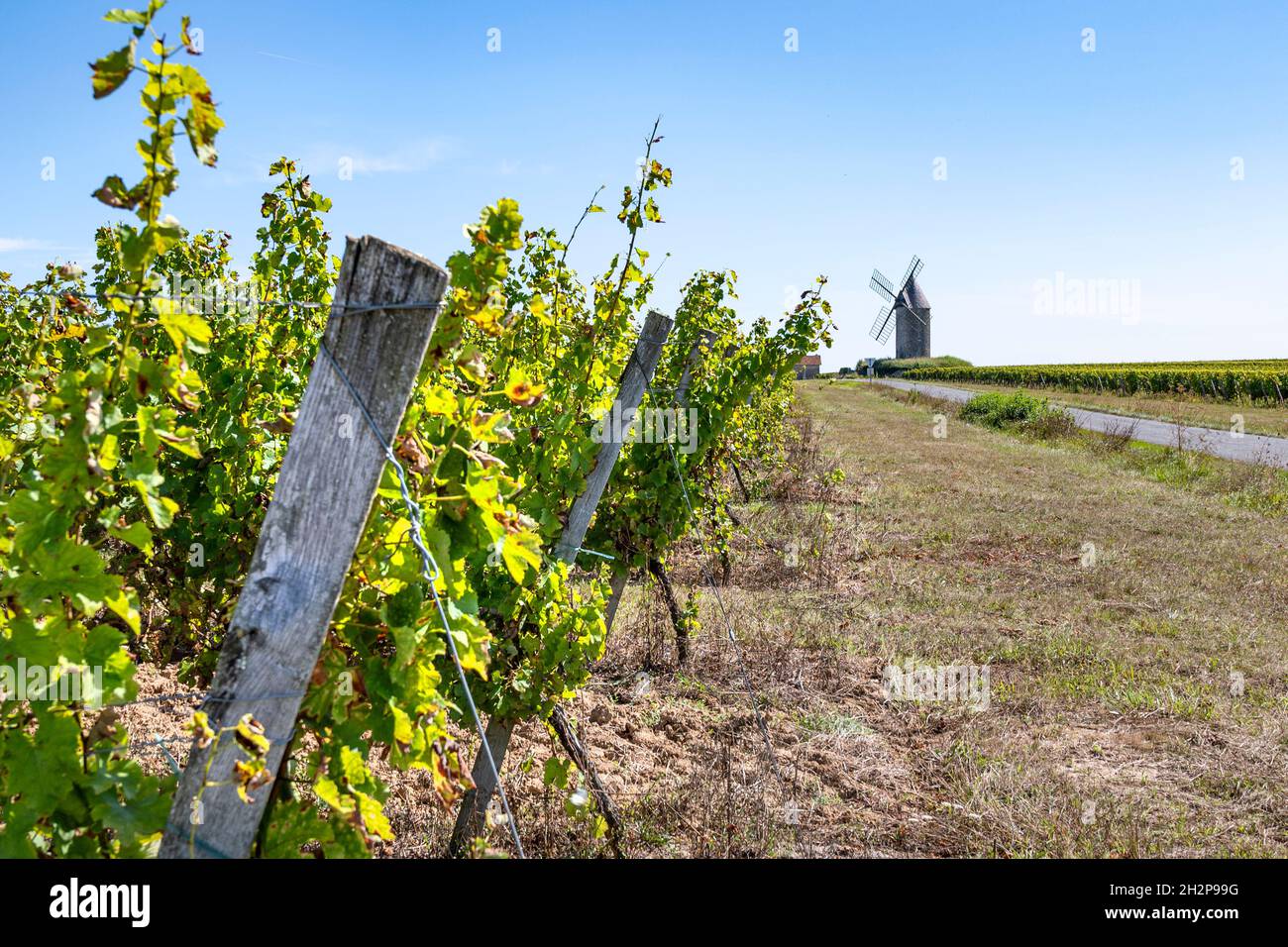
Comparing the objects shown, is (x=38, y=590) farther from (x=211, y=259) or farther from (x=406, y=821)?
(x=211, y=259)

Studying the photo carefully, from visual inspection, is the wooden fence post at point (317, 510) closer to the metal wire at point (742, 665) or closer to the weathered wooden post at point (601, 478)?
the weathered wooden post at point (601, 478)

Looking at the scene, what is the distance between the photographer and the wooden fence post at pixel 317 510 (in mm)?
1354

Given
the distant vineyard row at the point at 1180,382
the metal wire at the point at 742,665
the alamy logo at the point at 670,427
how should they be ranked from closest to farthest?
the metal wire at the point at 742,665 → the alamy logo at the point at 670,427 → the distant vineyard row at the point at 1180,382

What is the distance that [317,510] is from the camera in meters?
→ 1.38

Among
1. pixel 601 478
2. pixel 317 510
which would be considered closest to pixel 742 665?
pixel 601 478

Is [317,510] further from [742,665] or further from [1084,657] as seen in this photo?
[1084,657]

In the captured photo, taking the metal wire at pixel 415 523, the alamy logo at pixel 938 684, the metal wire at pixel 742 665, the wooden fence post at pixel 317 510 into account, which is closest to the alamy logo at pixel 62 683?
the wooden fence post at pixel 317 510

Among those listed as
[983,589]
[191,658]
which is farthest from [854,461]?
[191,658]

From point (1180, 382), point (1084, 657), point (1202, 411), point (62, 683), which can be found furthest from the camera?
point (1180, 382)
